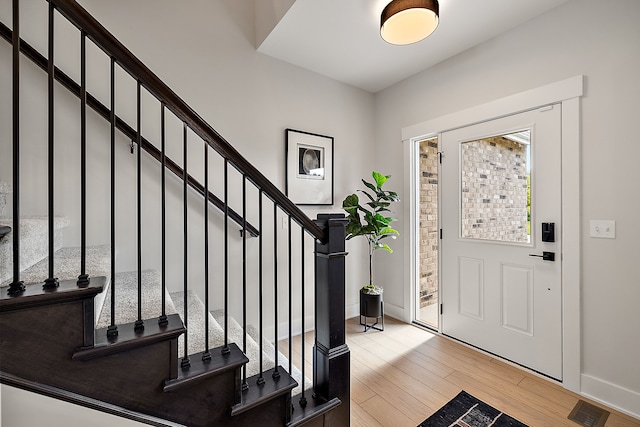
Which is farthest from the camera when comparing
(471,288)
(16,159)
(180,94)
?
(471,288)

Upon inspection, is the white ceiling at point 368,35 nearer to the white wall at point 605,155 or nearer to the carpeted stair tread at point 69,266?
the white wall at point 605,155

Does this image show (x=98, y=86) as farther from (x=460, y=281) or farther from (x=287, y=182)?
(x=460, y=281)

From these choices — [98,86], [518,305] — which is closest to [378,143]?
[518,305]

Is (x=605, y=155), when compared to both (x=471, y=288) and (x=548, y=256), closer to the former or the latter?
(x=548, y=256)

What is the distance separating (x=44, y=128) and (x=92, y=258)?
901 millimetres

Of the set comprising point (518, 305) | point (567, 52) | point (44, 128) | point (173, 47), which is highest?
point (173, 47)

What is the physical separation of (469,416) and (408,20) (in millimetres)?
2564

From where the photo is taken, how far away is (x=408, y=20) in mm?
1919

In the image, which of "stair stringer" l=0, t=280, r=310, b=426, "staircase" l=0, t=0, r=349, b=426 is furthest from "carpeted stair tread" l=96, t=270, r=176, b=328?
"stair stringer" l=0, t=280, r=310, b=426

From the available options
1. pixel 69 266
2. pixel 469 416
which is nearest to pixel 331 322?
pixel 469 416

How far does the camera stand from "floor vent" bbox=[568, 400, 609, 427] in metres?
1.67

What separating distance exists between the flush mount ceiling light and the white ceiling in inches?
6.5

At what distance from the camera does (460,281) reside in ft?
8.70

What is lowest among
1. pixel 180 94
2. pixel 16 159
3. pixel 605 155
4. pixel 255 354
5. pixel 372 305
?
pixel 372 305
